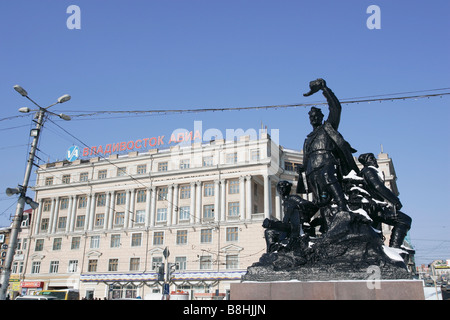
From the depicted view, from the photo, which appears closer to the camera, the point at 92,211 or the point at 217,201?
the point at 217,201

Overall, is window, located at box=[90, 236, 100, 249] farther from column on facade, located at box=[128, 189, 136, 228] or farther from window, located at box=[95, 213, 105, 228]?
column on facade, located at box=[128, 189, 136, 228]

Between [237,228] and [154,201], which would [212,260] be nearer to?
[237,228]

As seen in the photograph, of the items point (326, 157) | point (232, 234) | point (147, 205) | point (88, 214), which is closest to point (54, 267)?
point (88, 214)

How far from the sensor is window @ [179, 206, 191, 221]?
46.0 meters

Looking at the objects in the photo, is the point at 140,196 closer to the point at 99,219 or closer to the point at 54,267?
the point at 99,219

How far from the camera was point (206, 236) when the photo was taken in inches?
1745

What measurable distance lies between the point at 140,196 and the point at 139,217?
2732 mm

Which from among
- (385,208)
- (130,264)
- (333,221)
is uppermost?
(130,264)

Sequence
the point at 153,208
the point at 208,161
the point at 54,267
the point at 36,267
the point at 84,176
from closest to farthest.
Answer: the point at 208,161
the point at 153,208
the point at 54,267
the point at 36,267
the point at 84,176

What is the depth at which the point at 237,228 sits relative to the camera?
43375mm

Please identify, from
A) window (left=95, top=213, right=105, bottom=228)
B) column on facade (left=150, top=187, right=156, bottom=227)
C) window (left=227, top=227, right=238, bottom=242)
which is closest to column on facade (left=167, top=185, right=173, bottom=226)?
column on facade (left=150, top=187, right=156, bottom=227)

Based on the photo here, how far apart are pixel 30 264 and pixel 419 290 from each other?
181ft

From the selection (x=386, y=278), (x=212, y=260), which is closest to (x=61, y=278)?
(x=212, y=260)
